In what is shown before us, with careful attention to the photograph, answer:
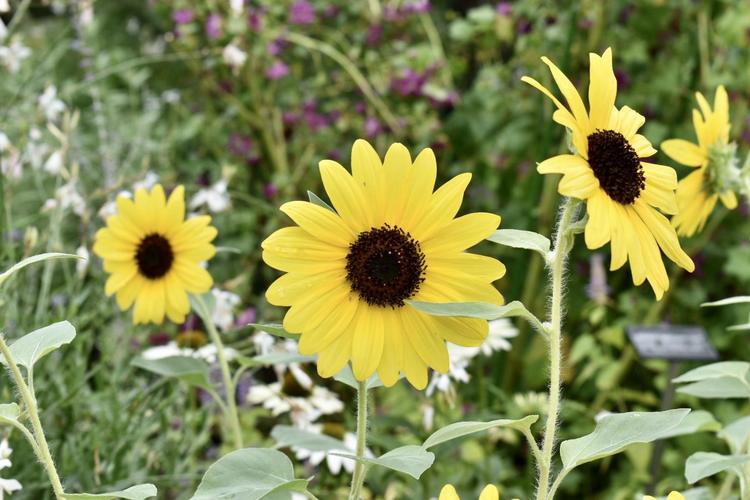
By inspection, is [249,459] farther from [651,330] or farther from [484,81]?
[484,81]

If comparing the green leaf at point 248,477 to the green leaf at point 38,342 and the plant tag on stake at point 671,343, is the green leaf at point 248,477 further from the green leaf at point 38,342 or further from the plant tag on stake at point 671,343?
the plant tag on stake at point 671,343

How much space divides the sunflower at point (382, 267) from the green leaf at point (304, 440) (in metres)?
0.24

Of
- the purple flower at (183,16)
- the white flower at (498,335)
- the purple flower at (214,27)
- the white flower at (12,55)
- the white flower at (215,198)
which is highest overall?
the purple flower at (183,16)

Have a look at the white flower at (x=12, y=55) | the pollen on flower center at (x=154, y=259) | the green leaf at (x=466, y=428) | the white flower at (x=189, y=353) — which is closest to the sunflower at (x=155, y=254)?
the pollen on flower center at (x=154, y=259)

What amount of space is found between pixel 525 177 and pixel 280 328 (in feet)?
5.70

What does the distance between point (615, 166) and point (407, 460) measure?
26 centimetres

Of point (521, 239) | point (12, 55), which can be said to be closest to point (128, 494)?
point (521, 239)

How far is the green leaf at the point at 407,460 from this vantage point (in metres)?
0.66

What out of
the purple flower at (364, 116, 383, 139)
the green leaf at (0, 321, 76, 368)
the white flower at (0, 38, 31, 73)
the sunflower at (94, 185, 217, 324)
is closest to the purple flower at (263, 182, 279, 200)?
the purple flower at (364, 116, 383, 139)

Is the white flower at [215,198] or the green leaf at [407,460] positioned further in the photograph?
the white flower at [215,198]

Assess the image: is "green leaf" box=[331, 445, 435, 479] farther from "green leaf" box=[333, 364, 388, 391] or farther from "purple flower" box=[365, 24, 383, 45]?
"purple flower" box=[365, 24, 383, 45]

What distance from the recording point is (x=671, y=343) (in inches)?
54.9

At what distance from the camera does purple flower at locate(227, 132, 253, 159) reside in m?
2.64

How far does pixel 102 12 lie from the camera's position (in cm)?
448
